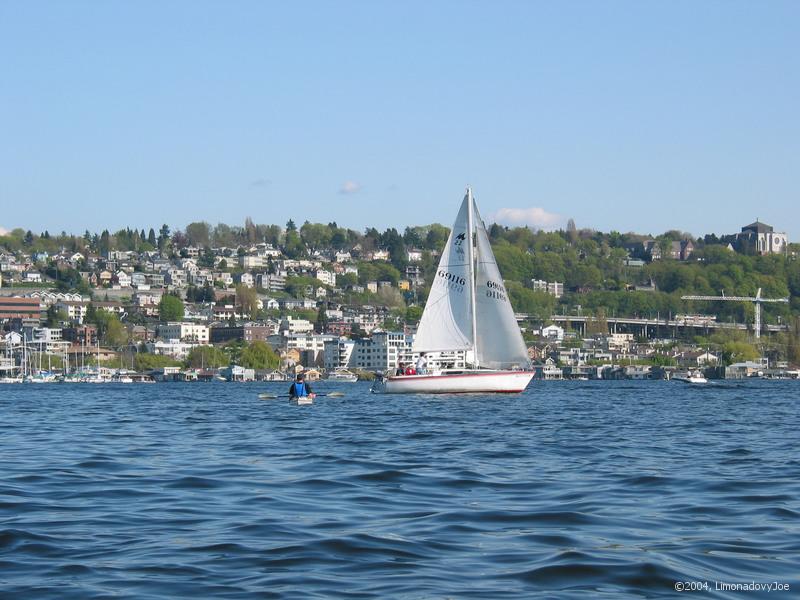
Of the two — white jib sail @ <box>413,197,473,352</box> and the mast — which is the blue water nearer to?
the mast

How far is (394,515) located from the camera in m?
14.8

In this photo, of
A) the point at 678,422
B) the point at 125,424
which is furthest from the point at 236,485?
the point at 678,422

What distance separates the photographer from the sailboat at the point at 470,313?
54.5m

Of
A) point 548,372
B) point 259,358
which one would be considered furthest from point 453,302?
point 548,372

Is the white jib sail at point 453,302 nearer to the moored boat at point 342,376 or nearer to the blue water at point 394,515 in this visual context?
the blue water at point 394,515

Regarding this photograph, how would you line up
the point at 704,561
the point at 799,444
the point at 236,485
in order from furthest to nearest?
the point at 799,444 → the point at 236,485 → the point at 704,561

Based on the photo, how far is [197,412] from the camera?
4294cm

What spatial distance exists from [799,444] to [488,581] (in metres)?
16.1

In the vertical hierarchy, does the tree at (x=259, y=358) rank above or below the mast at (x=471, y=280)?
below

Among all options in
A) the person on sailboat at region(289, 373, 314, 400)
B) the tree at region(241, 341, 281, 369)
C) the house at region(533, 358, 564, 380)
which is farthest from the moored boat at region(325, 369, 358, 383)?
the person on sailboat at region(289, 373, 314, 400)

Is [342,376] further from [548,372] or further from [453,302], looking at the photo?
[453,302]

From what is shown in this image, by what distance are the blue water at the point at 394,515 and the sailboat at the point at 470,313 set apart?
2667 cm

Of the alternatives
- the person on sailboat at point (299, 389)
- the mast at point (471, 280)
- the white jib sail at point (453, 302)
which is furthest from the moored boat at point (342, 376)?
the person on sailboat at point (299, 389)

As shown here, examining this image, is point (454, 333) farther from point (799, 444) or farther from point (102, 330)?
point (102, 330)
